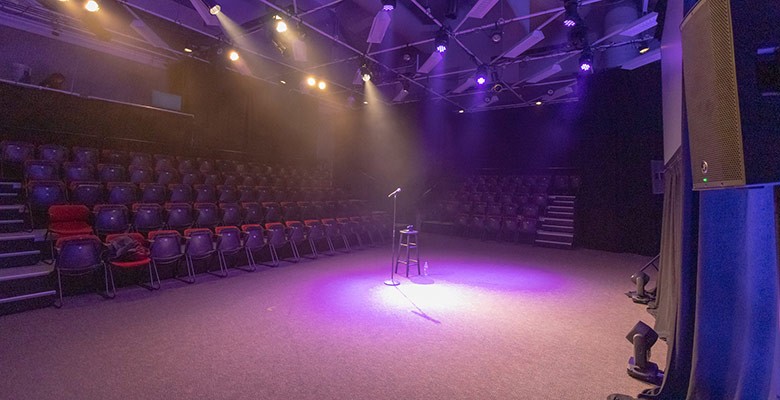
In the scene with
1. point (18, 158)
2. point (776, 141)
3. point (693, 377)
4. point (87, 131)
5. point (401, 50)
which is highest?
point (401, 50)

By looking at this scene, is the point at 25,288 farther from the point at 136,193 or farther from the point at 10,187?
the point at 10,187

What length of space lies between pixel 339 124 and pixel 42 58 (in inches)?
354

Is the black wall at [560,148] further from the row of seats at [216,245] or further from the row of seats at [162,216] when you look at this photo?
the row of seats at [162,216]

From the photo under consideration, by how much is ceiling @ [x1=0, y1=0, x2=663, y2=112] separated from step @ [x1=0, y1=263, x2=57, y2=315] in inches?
206

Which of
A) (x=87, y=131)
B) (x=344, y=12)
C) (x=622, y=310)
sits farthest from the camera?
(x=344, y=12)

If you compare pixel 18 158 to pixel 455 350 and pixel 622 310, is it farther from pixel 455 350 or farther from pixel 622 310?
pixel 622 310

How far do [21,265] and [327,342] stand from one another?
4.21 metres

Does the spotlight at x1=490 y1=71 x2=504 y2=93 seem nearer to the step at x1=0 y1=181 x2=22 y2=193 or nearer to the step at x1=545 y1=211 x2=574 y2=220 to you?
the step at x1=545 y1=211 x2=574 y2=220

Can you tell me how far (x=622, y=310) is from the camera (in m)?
4.73

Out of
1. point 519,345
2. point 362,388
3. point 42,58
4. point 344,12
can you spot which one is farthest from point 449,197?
point 42,58

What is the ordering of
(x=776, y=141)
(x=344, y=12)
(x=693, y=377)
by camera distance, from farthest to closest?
(x=344, y=12), (x=693, y=377), (x=776, y=141)

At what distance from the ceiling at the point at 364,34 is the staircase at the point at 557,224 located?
3492 millimetres

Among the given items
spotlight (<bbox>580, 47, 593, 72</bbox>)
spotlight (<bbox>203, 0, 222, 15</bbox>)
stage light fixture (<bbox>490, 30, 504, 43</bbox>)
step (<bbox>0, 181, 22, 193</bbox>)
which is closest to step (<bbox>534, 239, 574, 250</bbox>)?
spotlight (<bbox>580, 47, 593, 72</bbox>)

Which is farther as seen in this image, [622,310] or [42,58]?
[42,58]
